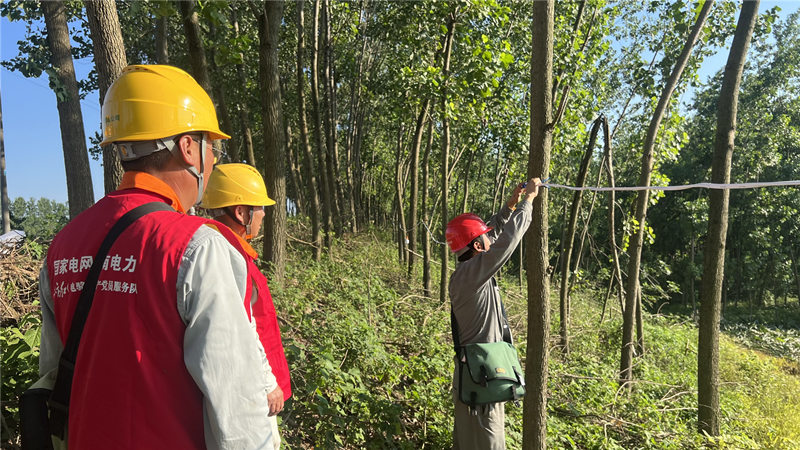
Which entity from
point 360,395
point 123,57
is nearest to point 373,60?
point 123,57

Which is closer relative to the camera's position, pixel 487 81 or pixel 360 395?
pixel 360 395

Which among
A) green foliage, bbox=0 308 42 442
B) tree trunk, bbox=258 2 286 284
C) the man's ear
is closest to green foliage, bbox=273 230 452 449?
tree trunk, bbox=258 2 286 284

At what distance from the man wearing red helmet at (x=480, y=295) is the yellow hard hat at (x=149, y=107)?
82.0 inches

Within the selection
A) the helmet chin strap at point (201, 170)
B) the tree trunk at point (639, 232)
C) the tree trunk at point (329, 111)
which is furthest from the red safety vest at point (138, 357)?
the tree trunk at point (329, 111)

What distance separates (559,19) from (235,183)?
303 inches

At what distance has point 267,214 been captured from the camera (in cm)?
709

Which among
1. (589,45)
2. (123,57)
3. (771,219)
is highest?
(589,45)

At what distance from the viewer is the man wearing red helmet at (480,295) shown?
3.06 m

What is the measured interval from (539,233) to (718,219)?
248 centimetres

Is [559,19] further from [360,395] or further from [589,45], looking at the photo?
[360,395]

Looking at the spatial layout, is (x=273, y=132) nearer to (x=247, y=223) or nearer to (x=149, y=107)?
(x=247, y=223)

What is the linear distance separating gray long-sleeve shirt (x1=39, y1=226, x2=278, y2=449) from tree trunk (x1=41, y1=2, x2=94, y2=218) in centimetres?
734

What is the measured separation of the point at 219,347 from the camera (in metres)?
1.23

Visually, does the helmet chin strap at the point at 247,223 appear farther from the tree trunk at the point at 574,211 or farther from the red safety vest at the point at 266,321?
the tree trunk at the point at 574,211
